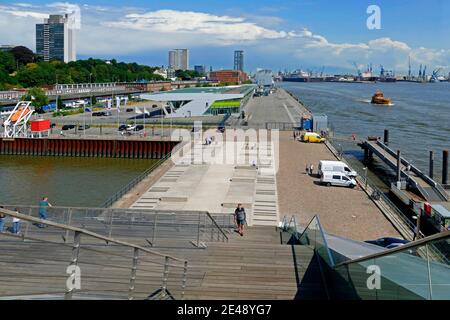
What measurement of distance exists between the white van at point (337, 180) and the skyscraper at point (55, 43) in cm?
10196

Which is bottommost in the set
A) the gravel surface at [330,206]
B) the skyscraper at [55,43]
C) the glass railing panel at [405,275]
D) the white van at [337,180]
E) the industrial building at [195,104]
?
the gravel surface at [330,206]

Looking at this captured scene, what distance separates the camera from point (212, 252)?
6.06 metres

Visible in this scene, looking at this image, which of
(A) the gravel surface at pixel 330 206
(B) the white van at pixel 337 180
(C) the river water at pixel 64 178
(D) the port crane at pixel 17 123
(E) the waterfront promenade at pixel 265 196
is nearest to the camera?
(A) the gravel surface at pixel 330 206

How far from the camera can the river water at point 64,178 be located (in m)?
18.6

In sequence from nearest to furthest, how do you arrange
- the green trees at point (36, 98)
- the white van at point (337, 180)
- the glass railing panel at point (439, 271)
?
the glass railing panel at point (439, 271)
the white van at point (337, 180)
the green trees at point (36, 98)

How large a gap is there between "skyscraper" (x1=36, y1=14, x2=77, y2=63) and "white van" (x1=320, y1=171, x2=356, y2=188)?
102m

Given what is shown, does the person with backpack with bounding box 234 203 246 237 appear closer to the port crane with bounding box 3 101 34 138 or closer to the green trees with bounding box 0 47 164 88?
the port crane with bounding box 3 101 34 138

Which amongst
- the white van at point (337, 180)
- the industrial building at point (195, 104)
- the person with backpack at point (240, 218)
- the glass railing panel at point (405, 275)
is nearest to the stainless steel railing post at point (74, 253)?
the glass railing panel at point (405, 275)

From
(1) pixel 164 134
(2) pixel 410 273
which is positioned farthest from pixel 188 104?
(2) pixel 410 273

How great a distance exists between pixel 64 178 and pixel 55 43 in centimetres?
9838

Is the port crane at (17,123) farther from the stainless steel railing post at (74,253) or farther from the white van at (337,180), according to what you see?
the stainless steel railing post at (74,253)

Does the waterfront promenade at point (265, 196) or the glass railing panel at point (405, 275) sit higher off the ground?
the glass railing panel at point (405, 275)

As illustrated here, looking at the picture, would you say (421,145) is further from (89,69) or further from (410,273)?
(89,69)

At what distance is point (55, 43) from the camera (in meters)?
113
